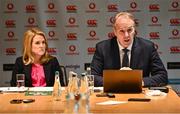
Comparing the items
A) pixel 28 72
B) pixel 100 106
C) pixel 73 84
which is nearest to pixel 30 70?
pixel 28 72

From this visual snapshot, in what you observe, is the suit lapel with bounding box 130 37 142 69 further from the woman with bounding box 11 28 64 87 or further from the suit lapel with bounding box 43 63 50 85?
the suit lapel with bounding box 43 63 50 85

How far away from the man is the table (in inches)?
33.8

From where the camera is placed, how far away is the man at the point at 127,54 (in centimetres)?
402

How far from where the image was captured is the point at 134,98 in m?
3.09

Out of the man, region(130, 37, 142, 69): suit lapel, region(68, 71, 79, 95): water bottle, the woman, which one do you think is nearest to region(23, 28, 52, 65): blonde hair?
the woman

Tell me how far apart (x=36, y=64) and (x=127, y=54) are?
1.05 meters

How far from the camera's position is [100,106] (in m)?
2.80

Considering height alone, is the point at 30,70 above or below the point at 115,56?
below

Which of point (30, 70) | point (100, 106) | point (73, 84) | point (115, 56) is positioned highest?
point (115, 56)

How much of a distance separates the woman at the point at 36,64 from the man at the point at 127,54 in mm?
582

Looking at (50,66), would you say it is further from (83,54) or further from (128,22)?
(83,54)

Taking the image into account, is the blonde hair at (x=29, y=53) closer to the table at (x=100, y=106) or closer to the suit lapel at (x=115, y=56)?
the suit lapel at (x=115, y=56)

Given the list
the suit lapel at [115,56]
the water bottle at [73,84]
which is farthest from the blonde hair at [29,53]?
the water bottle at [73,84]

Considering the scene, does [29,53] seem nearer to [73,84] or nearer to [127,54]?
[127,54]
